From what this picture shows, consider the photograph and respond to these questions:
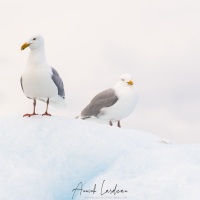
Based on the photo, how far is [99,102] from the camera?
1277cm

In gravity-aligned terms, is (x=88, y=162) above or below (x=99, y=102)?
above

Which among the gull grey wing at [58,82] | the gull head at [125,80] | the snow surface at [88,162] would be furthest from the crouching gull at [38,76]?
the gull head at [125,80]

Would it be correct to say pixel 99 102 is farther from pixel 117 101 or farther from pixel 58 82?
pixel 58 82

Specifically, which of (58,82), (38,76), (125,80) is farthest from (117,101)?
(38,76)

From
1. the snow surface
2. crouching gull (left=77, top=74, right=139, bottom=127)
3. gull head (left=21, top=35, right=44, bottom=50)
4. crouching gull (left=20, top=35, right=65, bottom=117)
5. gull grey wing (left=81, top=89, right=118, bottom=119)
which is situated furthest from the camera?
gull grey wing (left=81, top=89, right=118, bottom=119)

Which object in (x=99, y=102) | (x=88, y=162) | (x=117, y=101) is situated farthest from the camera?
(x=99, y=102)

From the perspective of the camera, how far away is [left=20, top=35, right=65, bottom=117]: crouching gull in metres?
10.0

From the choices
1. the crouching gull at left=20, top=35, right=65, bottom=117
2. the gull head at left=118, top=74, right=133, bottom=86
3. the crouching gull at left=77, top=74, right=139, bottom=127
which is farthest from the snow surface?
the gull head at left=118, top=74, right=133, bottom=86

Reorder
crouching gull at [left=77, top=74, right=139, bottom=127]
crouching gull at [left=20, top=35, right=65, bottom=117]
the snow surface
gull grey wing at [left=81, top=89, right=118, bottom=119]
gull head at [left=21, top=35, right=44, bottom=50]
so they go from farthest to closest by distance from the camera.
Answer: gull grey wing at [left=81, top=89, right=118, bottom=119]
crouching gull at [left=77, top=74, right=139, bottom=127]
gull head at [left=21, top=35, right=44, bottom=50]
crouching gull at [left=20, top=35, right=65, bottom=117]
the snow surface

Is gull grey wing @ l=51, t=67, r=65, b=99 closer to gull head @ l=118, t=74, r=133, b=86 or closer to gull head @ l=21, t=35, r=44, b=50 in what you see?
gull head @ l=21, t=35, r=44, b=50

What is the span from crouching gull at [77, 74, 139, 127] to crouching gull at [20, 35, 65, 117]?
7.40 feet

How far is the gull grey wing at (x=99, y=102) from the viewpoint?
12.4 meters

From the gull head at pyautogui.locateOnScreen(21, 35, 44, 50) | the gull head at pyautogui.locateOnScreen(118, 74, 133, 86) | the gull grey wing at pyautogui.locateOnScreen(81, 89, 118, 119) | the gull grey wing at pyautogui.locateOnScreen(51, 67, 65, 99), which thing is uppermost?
the gull head at pyautogui.locateOnScreen(21, 35, 44, 50)

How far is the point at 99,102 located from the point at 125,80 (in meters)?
0.86
